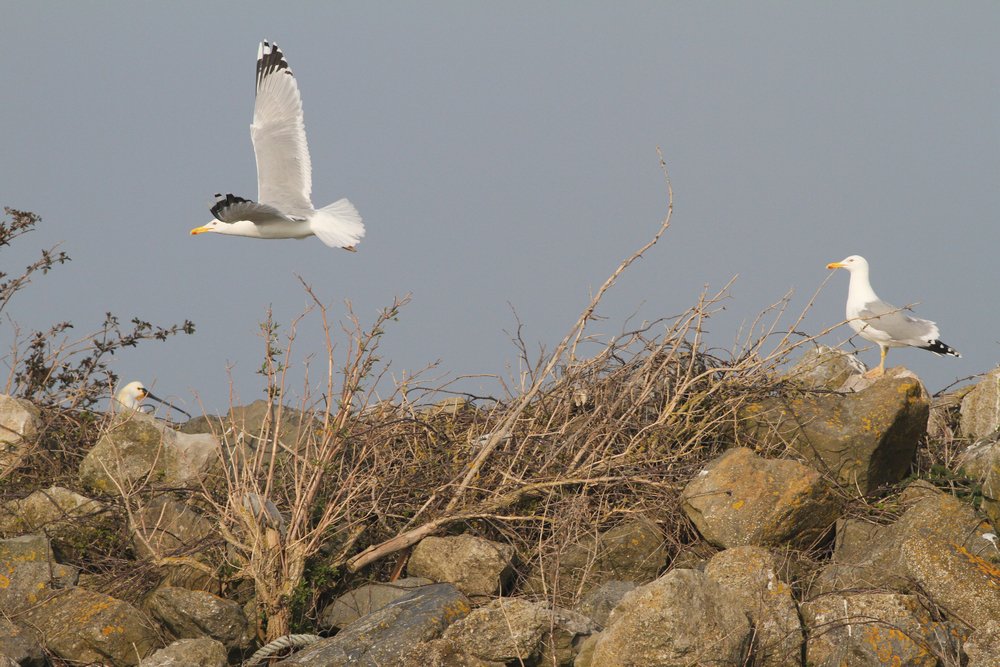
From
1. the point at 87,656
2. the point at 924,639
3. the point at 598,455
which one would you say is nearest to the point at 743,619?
the point at 924,639

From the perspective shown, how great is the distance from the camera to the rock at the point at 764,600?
5820 millimetres

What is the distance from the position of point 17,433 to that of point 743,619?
5.75 metres

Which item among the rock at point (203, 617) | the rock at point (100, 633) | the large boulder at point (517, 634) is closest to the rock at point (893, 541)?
the large boulder at point (517, 634)

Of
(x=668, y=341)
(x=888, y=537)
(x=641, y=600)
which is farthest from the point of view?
(x=668, y=341)

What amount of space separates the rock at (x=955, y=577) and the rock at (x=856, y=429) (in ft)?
4.30

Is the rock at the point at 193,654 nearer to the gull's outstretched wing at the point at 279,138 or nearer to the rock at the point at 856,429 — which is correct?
the rock at the point at 856,429

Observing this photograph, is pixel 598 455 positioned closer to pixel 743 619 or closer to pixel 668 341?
pixel 668 341

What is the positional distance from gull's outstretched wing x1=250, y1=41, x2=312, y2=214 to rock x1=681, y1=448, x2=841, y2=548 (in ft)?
21.2

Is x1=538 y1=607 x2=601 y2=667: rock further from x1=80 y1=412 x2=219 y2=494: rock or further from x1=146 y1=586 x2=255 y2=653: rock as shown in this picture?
x1=80 y1=412 x2=219 y2=494: rock

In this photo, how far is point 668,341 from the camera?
8.41 m

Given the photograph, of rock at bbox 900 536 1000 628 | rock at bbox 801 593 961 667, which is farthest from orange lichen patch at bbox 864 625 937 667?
rock at bbox 900 536 1000 628

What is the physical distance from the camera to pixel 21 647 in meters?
6.21

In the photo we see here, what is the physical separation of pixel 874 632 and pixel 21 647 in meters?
4.46

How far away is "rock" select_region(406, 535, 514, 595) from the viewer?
685cm
